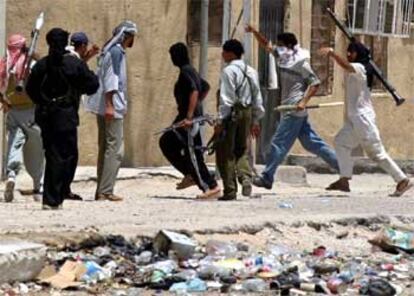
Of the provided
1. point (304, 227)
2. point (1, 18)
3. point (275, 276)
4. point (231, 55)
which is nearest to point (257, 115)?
point (231, 55)

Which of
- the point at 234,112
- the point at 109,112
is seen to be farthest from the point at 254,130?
the point at 109,112

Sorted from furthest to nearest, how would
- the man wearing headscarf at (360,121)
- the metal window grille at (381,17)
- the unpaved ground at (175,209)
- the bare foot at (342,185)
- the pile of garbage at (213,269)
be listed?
the metal window grille at (381,17) < the bare foot at (342,185) < the man wearing headscarf at (360,121) < the unpaved ground at (175,209) < the pile of garbage at (213,269)

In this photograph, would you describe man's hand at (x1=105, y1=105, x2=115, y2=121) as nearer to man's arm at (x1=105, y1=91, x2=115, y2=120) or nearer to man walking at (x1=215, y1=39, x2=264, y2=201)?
man's arm at (x1=105, y1=91, x2=115, y2=120)

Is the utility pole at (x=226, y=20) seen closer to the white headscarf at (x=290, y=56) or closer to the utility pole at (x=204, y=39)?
the utility pole at (x=204, y=39)

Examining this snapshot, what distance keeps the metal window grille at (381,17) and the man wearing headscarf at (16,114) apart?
28.2ft

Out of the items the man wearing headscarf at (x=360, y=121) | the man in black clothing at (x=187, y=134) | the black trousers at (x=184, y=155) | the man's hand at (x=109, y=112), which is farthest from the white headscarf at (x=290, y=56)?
the man's hand at (x=109, y=112)

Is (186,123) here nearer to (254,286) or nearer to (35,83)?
(35,83)

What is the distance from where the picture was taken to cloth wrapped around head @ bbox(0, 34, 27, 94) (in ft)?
39.2

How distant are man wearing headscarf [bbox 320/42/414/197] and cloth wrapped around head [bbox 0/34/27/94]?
124 inches

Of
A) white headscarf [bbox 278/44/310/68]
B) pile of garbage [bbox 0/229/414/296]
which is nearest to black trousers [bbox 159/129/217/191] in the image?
white headscarf [bbox 278/44/310/68]

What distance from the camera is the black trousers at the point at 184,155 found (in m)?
12.7

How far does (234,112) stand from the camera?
40.3 feet

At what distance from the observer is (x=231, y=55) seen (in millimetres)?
12445

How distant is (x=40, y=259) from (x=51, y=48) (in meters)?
2.92
